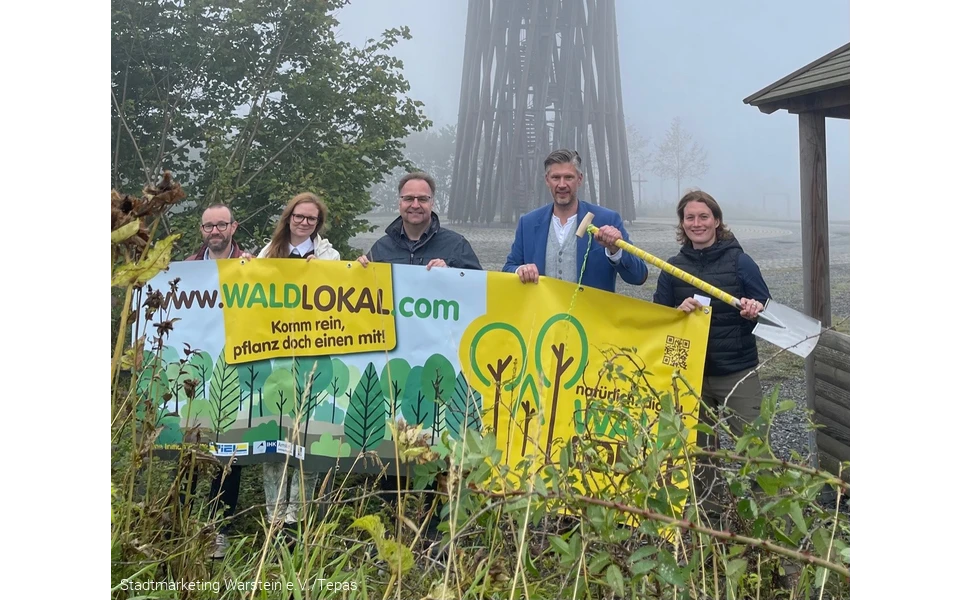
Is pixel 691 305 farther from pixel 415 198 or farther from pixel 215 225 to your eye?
pixel 215 225

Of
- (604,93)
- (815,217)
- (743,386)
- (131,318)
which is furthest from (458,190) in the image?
(131,318)

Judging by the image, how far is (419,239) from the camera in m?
3.42

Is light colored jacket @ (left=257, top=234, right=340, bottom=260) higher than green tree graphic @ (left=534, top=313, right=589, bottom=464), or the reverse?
light colored jacket @ (left=257, top=234, right=340, bottom=260)

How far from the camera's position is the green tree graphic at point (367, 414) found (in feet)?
9.90

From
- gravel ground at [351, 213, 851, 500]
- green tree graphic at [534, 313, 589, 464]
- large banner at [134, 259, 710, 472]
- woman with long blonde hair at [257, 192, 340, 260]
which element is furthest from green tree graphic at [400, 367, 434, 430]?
gravel ground at [351, 213, 851, 500]

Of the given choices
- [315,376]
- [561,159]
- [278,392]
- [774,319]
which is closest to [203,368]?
[278,392]

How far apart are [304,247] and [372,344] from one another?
574mm

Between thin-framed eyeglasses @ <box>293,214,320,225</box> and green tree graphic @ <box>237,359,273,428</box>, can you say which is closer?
green tree graphic @ <box>237,359,273,428</box>

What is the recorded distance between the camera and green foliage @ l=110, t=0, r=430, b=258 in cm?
559

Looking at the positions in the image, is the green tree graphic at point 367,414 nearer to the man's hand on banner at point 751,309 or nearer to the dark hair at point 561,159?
the dark hair at point 561,159

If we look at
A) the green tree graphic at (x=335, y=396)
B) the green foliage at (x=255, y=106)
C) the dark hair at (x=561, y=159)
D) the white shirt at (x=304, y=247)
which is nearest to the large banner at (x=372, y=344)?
the green tree graphic at (x=335, y=396)

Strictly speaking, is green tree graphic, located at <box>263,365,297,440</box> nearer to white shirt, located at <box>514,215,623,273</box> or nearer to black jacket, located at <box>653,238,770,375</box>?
white shirt, located at <box>514,215,623,273</box>

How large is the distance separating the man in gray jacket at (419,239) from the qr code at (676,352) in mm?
837
